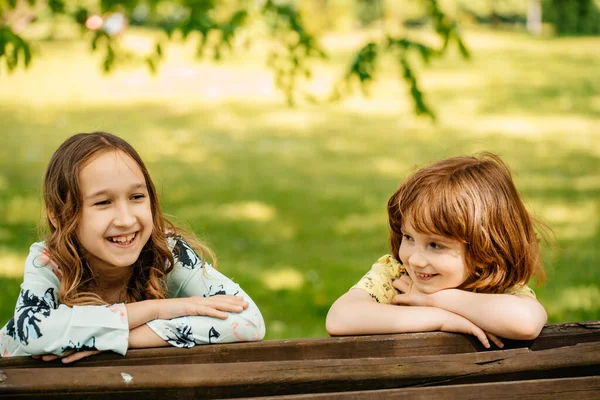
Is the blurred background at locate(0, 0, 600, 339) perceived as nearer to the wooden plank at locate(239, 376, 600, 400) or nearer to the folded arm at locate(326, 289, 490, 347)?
the folded arm at locate(326, 289, 490, 347)

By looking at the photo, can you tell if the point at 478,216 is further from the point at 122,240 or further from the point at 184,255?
the point at 122,240

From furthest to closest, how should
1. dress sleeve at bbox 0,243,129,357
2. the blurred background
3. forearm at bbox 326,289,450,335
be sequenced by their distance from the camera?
the blurred background
forearm at bbox 326,289,450,335
dress sleeve at bbox 0,243,129,357

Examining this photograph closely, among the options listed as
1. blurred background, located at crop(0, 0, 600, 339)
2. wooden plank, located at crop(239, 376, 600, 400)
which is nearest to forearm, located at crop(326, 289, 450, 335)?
wooden plank, located at crop(239, 376, 600, 400)

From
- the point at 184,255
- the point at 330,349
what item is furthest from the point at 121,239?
the point at 330,349

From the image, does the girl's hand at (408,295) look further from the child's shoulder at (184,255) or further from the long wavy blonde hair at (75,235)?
the long wavy blonde hair at (75,235)

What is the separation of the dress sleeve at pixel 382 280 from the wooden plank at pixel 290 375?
0.62 metres

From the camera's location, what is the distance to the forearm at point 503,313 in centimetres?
230

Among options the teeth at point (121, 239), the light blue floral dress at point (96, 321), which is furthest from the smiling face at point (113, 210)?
the light blue floral dress at point (96, 321)

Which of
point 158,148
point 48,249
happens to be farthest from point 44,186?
point 158,148

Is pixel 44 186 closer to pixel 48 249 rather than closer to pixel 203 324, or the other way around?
pixel 48 249

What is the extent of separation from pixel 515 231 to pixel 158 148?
1193 cm

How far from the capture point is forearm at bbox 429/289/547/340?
2.30m

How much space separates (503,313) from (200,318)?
890 mm

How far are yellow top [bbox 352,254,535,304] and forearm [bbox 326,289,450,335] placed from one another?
12cm
